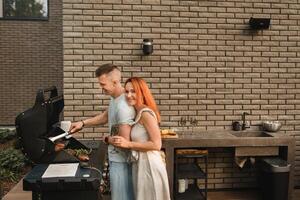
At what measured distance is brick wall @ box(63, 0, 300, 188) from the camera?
4711mm

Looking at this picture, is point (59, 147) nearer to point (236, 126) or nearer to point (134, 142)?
point (134, 142)

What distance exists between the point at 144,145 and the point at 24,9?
10589mm

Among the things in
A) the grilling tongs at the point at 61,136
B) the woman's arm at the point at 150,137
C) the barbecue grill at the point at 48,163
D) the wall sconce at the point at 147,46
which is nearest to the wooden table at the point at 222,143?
the wall sconce at the point at 147,46

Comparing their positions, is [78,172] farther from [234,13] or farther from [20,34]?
[20,34]

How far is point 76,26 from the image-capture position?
466cm

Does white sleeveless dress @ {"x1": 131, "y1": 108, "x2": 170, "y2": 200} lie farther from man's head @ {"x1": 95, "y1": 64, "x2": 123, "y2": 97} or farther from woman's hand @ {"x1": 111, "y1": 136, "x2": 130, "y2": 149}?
man's head @ {"x1": 95, "y1": 64, "x2": 123, "y2": 97}

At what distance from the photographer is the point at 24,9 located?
11.8 meters

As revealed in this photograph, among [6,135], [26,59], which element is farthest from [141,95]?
[26,59]

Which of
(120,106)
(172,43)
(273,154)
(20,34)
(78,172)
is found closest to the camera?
(78,172)

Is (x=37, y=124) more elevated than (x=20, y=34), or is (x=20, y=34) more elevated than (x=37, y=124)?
(x=20, y=34)

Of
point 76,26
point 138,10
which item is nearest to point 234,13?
point 138,10

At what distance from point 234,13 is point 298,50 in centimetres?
108

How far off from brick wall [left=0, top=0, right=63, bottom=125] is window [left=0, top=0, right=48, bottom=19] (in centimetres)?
36

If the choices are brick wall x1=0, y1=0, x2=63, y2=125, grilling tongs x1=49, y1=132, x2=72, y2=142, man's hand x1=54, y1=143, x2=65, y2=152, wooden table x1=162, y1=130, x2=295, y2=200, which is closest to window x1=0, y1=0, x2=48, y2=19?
brick wall x1=0, y1=0, x2=63, y2=125
